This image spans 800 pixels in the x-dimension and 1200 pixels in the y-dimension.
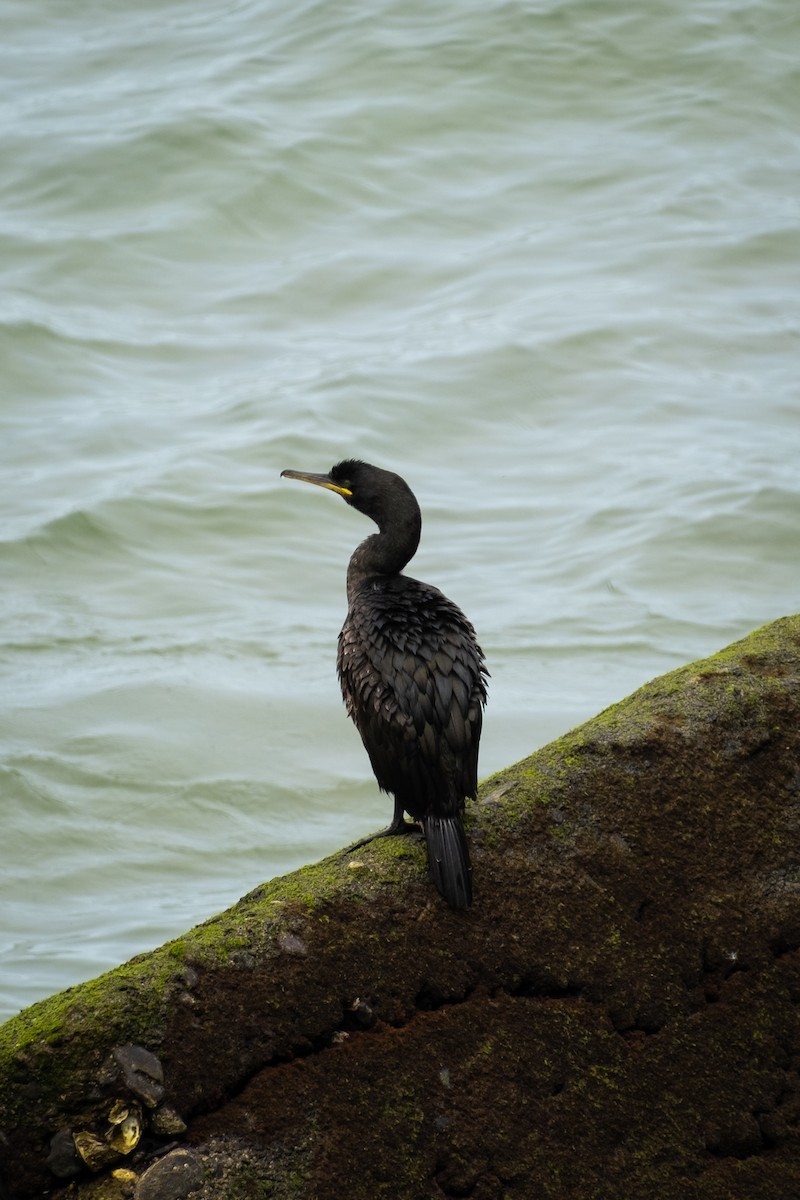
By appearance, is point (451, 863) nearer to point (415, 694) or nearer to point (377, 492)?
point (415, 694)

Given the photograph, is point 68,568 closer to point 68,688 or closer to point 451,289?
point 68,688

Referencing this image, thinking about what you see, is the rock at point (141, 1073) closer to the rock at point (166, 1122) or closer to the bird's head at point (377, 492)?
the rock at point (166, 1122)

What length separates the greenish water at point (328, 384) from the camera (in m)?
9.65

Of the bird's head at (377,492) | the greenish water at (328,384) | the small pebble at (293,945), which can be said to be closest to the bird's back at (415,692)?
the bird's head at (377,492)

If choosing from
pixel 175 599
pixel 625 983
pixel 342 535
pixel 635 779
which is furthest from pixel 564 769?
pixel 342 535

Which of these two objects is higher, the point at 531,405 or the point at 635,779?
the point at 531,405

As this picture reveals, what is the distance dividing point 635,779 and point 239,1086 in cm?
122

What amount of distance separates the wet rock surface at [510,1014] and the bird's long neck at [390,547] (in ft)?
3.45

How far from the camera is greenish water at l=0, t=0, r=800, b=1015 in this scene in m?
9.65

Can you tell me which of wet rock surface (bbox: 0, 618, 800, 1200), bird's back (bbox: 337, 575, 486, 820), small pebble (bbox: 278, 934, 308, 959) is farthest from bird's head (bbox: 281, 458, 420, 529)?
small pebble (bbox: 278, 934, 308, 959)

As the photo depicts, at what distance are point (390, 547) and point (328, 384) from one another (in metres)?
11.0

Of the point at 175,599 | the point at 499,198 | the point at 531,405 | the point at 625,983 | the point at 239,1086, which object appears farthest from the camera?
the point at 499,198

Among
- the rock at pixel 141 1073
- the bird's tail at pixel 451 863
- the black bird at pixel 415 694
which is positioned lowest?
the rock at pixel 141 1073

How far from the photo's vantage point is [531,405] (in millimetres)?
14867
